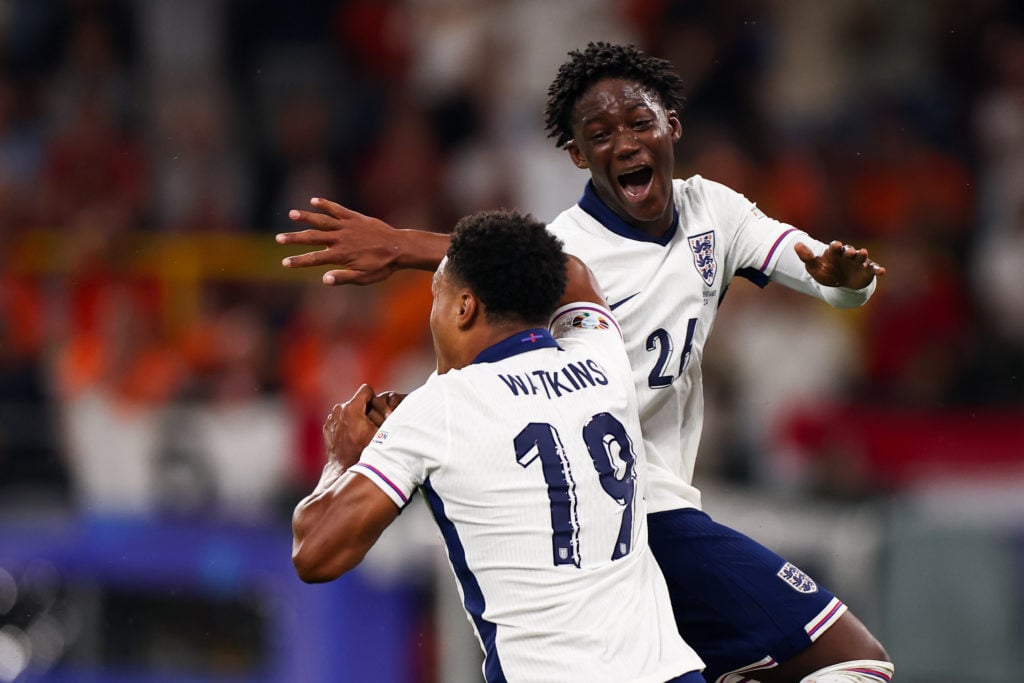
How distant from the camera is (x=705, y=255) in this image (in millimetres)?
4027

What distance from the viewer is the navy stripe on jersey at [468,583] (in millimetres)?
3434

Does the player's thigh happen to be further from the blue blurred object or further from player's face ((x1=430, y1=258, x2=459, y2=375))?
the blue blurred object

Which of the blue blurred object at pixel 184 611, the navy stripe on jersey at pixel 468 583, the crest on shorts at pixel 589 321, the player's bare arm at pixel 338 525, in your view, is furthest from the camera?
the blue blurred object at pixel 184 611

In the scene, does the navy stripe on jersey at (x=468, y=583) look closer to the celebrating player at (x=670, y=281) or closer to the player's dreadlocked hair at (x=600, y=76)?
the celebrating player at (x=670, y=281)

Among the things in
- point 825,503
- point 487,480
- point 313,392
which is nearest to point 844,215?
point 825,503

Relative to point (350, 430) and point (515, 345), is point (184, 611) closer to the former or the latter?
point (350, 430)

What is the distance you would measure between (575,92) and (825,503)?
13.1 feet

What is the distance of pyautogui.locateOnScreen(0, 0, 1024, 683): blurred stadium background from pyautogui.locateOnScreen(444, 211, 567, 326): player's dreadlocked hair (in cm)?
387

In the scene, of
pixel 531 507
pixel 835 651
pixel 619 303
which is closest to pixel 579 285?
pixel 619 303

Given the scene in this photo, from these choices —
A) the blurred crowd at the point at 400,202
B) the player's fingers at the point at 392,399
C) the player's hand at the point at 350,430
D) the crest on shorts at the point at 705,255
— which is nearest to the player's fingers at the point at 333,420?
the player's hand at the point at 350,430

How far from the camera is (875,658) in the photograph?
393 cm

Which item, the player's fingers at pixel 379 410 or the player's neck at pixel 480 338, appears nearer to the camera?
the player's neck at pixel 480 338

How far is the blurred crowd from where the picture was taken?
823cm

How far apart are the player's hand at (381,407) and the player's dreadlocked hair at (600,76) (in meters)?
0.81
